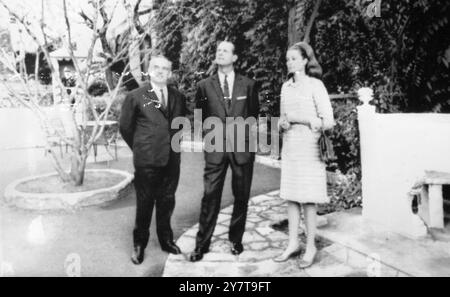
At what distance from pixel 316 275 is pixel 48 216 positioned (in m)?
4.04

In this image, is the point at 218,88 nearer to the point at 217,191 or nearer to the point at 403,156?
the point at 217,191

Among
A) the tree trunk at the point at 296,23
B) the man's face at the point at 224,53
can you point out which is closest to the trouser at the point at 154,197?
the man's face at the point at 224,53

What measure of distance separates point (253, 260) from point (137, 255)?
4.05 ft

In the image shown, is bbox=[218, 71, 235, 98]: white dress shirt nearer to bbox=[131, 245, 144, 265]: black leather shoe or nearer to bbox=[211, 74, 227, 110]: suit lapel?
bbox=[211, 74, 227, 110]: suit lapel

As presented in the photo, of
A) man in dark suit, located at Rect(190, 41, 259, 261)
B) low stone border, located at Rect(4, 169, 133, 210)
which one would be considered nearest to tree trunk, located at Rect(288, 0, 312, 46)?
man in dark suit, located at Rect(190, 41, 259, 261)

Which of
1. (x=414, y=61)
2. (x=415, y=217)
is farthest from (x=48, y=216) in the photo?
(x=414, y=61)

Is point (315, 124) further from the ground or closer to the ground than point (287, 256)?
further from the ground

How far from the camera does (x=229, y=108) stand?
410cm

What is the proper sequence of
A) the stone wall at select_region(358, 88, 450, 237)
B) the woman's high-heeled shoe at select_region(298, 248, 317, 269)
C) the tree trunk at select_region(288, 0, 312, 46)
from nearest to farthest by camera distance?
1. the woman's high-heeled shoe at select_region(298, 248, 317, 269)
2. the stone wall at select_region(358, 88, 450, 237)
3. the tree trunk at select_region(288, 0, 312, 46)

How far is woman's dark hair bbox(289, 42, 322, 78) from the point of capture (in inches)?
151

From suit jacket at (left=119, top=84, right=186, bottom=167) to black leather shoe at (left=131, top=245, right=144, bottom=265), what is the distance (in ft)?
2.97

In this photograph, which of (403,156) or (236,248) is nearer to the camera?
(236,248)

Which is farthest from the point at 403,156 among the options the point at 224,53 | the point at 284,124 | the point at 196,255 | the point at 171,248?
the point at 171,248

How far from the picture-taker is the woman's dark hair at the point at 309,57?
3846mm
